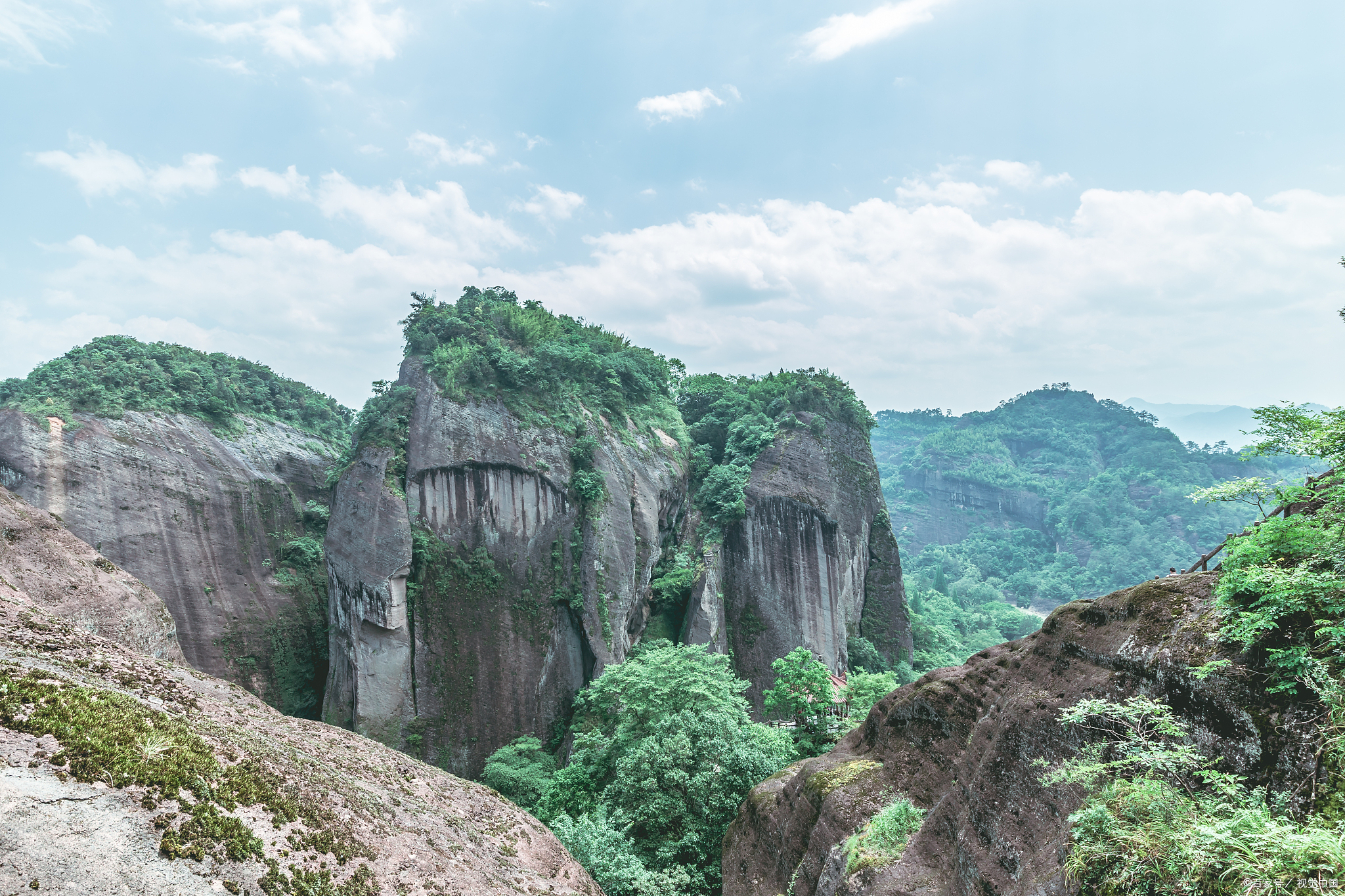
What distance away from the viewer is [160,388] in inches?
923

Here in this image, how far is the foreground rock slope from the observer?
3736 mm

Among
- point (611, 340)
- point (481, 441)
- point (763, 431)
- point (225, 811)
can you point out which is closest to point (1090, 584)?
point (763, 431)

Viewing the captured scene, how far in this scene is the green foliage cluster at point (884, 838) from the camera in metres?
7.52

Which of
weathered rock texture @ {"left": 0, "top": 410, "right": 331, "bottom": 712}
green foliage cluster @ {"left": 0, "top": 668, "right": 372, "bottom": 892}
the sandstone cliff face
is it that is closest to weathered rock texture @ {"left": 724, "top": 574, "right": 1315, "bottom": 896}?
green foliage cluster @ {"left": 0, "top": 668, "right": 372, "bottom": 892}

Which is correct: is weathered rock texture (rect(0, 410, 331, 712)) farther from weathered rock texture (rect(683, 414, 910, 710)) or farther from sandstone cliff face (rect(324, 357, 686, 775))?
weathered rock texture (rect(683, 414, 910, 710))

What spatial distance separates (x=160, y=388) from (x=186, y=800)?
25.6 meters

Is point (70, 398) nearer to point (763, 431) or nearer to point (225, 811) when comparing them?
point (225, 811)

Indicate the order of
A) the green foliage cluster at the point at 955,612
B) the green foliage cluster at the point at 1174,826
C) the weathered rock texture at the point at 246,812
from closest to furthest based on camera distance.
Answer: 1. the green foliage cluster at the point at 1174,826
2. the weathered rock texture at the point at 246,812
3. the green foliage cluster at the point at 955,612

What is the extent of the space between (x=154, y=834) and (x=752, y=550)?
2322 cm

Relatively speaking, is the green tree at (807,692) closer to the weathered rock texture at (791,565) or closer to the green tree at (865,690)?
the green tree at (865,690)

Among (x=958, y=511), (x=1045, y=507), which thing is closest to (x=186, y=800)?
(x=958, y=511)

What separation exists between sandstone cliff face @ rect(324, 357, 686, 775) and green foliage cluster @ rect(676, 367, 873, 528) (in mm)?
4597

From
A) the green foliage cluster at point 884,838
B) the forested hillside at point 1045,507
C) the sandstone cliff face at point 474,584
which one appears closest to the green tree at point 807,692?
the sandstone cliff face at point 474,584

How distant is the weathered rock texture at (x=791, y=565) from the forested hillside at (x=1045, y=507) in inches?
889
